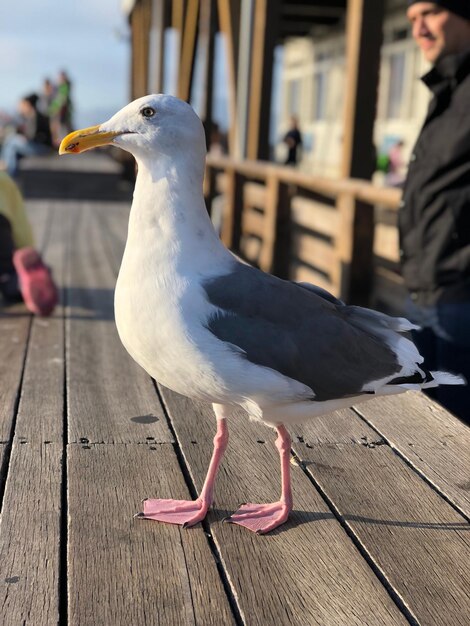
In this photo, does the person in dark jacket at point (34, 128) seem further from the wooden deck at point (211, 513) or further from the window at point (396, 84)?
the wooden deck at point (211, 513)

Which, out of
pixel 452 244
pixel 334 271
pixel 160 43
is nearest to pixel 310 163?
pixel 160 43

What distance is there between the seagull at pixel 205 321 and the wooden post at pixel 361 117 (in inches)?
132

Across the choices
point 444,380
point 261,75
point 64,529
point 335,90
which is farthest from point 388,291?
point 335,90

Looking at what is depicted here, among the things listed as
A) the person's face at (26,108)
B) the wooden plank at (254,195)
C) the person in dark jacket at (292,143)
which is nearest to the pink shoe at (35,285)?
the wooden plank at (254,195)

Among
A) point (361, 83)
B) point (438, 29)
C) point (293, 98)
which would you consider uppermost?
point (293, 98)

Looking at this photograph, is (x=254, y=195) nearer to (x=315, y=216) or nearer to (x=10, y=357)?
(x=315, y=216)

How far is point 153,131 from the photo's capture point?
2.17 metres

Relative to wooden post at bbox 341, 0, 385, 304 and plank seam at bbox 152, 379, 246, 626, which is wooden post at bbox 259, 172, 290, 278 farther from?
plank seam at bbox 152, 379, 246, 626

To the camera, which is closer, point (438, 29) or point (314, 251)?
point (438, 29)

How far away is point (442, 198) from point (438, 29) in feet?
2.25

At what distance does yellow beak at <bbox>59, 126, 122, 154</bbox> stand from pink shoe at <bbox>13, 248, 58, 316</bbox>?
261 centimetres

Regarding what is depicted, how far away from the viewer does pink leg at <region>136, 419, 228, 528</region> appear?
7.47 feet

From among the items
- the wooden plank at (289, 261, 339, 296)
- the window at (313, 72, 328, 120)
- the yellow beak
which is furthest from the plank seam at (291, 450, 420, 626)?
the window at (313, 72, 328, 120)

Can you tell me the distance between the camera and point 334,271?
618 cm
